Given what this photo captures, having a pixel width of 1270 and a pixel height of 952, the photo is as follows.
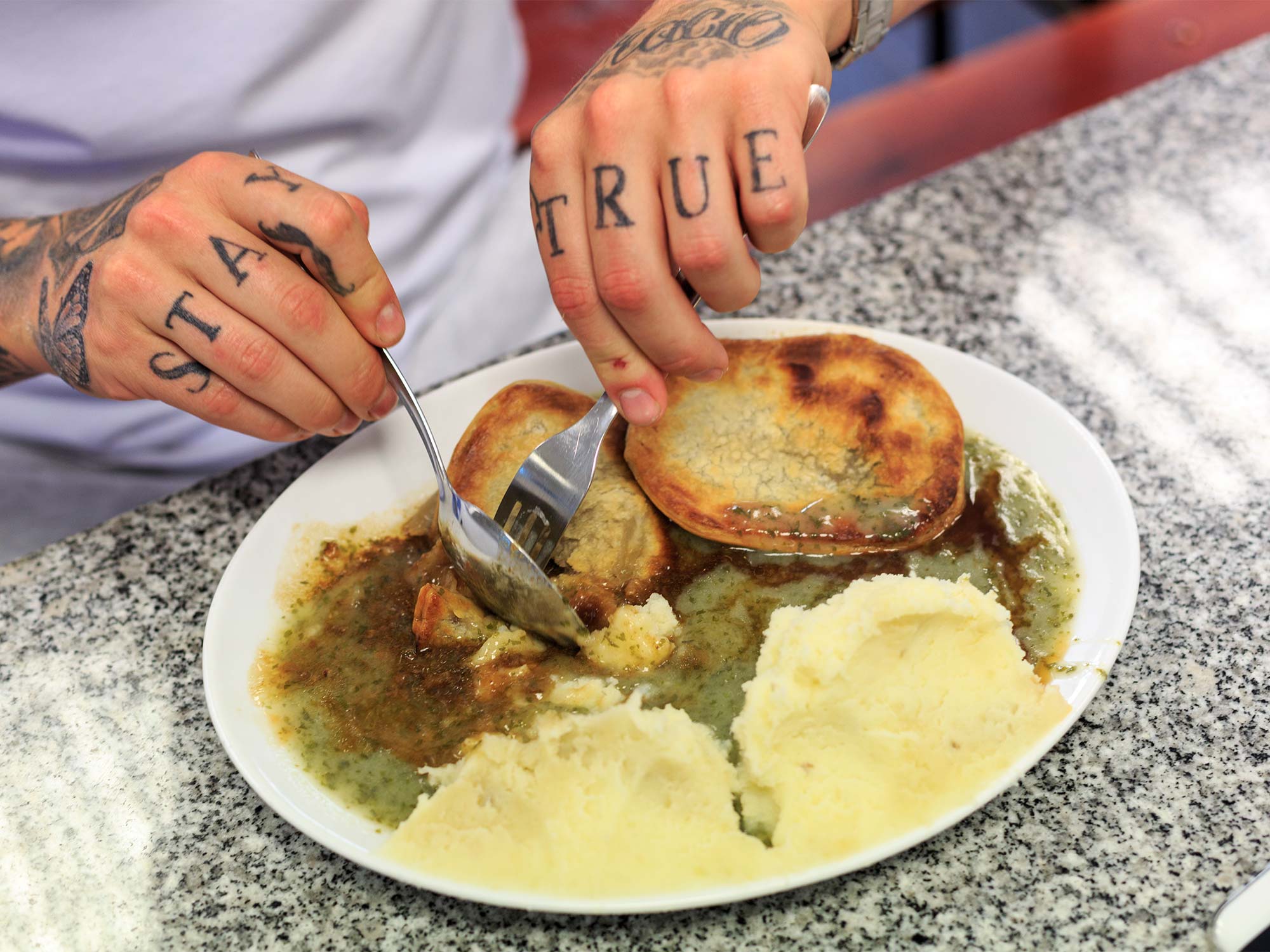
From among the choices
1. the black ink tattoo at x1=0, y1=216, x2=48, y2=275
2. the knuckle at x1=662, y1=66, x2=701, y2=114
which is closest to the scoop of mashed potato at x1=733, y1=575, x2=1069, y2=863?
the knuckle at x1=662, y1=66, x2=701, y2=114

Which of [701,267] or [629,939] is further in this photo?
[701,267]

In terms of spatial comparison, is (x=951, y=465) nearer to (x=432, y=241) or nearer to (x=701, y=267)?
(x=701, y=267)

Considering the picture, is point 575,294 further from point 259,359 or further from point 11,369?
point 11,369

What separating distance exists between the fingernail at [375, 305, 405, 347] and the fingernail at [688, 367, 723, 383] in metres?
0.33

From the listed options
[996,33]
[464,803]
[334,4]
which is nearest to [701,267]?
[464,803]

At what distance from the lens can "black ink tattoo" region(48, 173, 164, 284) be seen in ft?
3.83

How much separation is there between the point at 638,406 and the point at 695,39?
16.1 inches

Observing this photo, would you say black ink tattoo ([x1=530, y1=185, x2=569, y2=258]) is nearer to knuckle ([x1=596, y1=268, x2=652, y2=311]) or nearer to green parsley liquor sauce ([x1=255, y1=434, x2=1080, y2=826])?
knuckle ([x1=596, y1=268, x2=652, y2=311])

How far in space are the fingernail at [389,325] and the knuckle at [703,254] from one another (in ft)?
1.10

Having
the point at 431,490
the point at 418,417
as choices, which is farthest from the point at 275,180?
the point at 431,490

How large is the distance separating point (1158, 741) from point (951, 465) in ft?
1.14

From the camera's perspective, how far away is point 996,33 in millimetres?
4074

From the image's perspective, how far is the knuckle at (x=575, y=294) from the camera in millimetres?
1030

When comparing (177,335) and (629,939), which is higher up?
(177,335)
